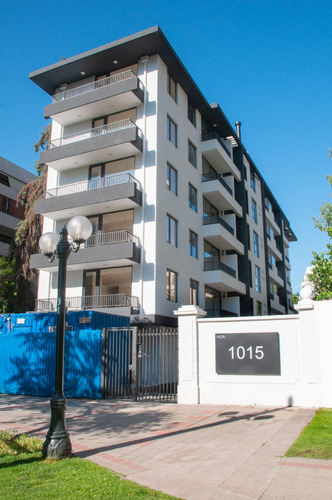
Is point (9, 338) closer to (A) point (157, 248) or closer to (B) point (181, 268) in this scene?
(A) point (157, 248)

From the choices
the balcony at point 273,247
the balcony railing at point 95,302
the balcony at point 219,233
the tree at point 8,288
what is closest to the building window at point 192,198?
the balcony at point 219,233

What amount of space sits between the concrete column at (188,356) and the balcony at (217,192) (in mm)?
16540

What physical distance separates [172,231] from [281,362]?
13.4 meters

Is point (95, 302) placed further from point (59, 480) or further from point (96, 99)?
point (59, 480)

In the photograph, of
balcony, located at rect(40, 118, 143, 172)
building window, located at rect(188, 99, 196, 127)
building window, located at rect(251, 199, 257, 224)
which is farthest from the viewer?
building window, located at rect(251, 199, 257, 224)

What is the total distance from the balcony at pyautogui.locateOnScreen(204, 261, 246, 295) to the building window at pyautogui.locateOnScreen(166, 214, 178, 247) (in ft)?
13.9

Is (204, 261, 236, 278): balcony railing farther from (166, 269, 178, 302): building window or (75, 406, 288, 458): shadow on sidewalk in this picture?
(75, 406, 288, 458): shadow on sidewalk

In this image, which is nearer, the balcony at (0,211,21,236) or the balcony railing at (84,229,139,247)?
the balcony railing at (84,229,139,247)

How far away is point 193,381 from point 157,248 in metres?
10.2

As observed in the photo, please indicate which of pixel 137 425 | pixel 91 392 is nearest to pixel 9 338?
pixel 91 392

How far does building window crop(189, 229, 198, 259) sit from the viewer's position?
88.1 feet

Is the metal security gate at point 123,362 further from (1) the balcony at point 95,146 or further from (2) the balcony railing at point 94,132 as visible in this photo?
(2) the balcony railing at point 94,132

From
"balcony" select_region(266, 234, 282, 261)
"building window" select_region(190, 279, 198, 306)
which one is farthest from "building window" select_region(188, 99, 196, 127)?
"balcony" select_region(266, 234, 282, 261)

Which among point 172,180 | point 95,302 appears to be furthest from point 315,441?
point 172,180
